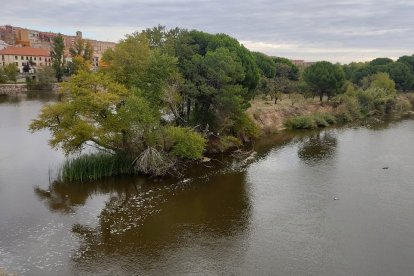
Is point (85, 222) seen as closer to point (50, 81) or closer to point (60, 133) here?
point (60, 133)

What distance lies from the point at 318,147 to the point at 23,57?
4369 inches

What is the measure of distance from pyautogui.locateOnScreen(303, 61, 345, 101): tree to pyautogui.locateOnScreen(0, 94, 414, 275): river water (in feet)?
96.2

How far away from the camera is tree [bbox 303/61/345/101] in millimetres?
69188

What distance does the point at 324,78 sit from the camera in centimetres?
6869

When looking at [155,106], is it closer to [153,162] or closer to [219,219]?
[153,162]

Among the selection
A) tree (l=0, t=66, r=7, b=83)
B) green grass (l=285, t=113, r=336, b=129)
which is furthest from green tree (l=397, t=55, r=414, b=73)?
tree (l=0, t=66, r=7, b=83)

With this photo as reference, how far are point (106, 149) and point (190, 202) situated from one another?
34.8 ft

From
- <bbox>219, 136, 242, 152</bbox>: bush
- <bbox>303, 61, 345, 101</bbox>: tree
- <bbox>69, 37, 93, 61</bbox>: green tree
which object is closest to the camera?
<bbox>219, 136, 242, 152</bbox>: bush

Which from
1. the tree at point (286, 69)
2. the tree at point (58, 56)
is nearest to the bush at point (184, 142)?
the tree at point (286, 69)

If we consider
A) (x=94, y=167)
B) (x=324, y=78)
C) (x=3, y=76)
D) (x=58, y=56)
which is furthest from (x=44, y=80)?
(x=94, y=167)

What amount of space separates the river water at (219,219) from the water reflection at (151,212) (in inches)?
2.7

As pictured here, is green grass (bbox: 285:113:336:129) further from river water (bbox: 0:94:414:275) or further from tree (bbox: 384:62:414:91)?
tree (bbox: 384:62:414:91)

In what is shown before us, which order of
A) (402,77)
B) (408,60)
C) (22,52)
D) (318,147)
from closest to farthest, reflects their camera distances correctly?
(318,147) < (402,77) < (408,60) < (22,52)

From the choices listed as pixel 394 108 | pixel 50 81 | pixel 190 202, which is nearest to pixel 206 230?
pixel 190 202
